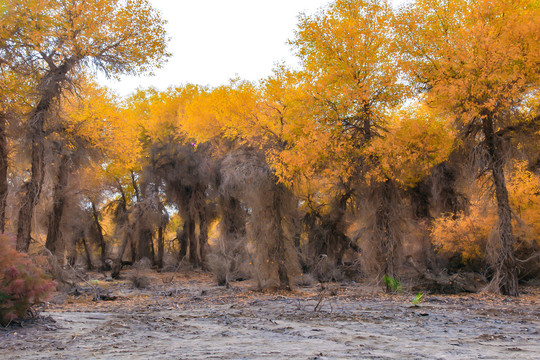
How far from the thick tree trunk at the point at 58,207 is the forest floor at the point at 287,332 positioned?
26.2 feet

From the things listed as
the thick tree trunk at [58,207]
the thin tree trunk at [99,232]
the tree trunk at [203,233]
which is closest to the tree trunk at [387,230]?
the thick tree trunk at [58,207]

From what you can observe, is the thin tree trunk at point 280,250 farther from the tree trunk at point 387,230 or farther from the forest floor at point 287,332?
the forest floor at point 287,332

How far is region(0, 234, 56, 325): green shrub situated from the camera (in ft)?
24.0

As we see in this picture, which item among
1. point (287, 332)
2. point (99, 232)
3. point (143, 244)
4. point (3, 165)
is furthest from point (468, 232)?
point (99, 232)

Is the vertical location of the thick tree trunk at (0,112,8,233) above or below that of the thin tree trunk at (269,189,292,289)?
above

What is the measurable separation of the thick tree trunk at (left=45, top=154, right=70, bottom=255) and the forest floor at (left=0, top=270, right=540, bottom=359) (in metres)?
7.97

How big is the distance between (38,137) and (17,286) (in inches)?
297

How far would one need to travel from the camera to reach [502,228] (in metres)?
14.2

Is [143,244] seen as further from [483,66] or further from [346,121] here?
[483,66]

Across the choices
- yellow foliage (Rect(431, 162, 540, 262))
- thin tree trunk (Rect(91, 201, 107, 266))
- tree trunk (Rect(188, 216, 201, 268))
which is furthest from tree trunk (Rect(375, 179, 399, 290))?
thin tree trunk (Rect(91, 201, 107, 266))

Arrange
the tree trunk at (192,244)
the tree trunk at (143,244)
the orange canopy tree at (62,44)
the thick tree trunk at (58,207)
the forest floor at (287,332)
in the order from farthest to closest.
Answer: the tree trunk at (192,244)
the tree trunk at (143,244)
the thick tree trunk at (58,207)
the orange canopy tree at (62,44)
the forest floor at (287,332)

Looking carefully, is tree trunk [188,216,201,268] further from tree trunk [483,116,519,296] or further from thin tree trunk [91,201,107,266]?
tree trunk [483,116,519,296]

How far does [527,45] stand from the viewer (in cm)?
1316

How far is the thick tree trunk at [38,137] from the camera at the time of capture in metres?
13.4
